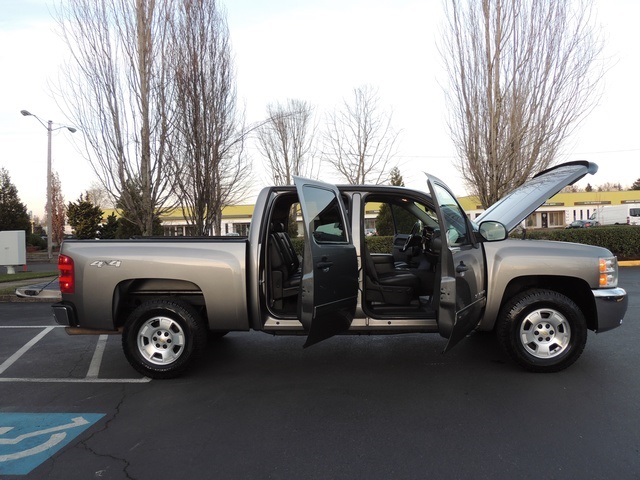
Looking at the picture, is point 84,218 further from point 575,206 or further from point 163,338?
point 575,206

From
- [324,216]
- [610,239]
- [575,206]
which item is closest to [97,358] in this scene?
[324,216]

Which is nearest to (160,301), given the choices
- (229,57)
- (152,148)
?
(152,148)

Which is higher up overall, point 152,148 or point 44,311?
point 152,148

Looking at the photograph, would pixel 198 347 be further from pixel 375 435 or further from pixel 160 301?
pixel 375 435

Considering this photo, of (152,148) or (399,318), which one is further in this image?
A: (152,148)

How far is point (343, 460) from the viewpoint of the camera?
10.2 feet

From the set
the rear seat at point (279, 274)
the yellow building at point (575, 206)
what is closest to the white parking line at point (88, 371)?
the rear seat at point (279, 274)

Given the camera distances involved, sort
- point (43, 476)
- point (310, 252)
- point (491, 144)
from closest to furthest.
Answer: point (43, 476) → point (310, 252) → point (491, 144)

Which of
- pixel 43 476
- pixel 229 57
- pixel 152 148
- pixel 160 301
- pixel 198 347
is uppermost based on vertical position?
pixel 229 57

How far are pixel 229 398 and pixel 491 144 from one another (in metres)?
12.7

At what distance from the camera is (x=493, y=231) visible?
15.7ft

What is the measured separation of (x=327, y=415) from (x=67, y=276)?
9.80 feet

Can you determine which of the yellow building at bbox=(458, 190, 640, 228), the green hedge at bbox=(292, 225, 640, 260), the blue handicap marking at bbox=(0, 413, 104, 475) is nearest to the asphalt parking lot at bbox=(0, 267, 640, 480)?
the blue handicap marking at bbox=(0, 413, 104, 475)

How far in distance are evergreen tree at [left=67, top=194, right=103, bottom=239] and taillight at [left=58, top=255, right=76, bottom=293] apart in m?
28.8
